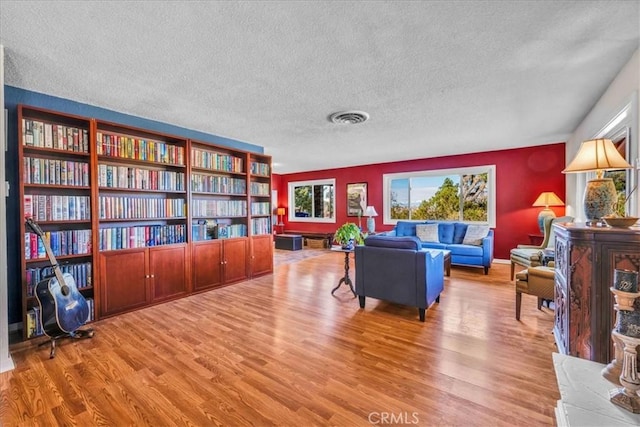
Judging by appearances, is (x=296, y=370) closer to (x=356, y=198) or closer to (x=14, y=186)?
(x=14, y=186)

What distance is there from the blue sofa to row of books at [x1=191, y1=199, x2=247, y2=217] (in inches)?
137

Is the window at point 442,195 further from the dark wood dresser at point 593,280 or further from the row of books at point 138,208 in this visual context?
the row of books at point 138,208

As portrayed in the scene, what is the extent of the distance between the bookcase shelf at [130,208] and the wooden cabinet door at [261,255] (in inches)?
3.0

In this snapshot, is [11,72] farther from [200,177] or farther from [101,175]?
[200,177]

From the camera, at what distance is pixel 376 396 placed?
67.7 inches

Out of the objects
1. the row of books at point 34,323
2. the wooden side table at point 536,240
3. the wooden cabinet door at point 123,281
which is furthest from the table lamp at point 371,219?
the row of books at point 34,323

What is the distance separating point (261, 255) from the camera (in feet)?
15.8

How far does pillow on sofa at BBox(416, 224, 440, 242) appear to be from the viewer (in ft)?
18.4

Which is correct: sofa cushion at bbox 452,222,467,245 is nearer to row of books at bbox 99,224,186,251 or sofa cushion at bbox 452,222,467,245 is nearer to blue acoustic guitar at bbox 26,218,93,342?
row of books at bbox 99,224,186,251

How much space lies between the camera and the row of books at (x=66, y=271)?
8.43 feet

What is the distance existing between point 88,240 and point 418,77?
3701 millimetres

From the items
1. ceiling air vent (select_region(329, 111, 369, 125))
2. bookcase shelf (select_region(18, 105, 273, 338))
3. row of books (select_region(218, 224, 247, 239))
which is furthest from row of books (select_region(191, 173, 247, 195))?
ceiling air vent (select_region(329, 111, 369, 125))

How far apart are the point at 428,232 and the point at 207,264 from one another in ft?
14.0

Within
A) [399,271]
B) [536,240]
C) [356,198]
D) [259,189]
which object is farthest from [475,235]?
[259,189]
